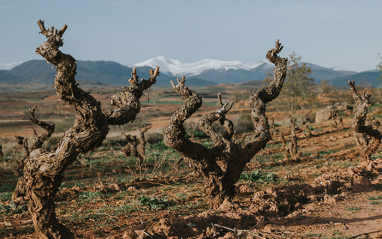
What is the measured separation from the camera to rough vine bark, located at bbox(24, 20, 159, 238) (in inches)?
166

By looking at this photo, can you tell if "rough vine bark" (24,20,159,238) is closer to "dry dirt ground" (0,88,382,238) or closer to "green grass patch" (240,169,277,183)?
"dry dirt ground" (0,88,382,238)

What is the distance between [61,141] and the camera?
461 centimetres

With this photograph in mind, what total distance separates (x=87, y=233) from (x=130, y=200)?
2.34m

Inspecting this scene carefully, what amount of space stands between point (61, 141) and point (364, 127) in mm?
7931

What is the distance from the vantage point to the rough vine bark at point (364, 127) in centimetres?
934

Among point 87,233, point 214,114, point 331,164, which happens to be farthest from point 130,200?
point 331,164

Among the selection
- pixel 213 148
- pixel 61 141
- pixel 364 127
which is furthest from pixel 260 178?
pixel 61 141

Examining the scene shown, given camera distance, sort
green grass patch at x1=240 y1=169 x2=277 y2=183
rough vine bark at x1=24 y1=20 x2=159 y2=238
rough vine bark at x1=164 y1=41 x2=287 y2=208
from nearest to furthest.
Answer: rough vine bark at x1=24 y1=20 x2=159 y2=238 < rough vine bark at x1=164 y1=41 x2=287 y2=208 < green grass patch at x1=240 y1=169 x2=277 y2=183

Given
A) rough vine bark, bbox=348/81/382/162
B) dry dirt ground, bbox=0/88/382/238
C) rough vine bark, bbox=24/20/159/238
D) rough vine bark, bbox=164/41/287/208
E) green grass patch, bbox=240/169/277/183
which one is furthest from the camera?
green grass patch, bbox=240/169/277/183

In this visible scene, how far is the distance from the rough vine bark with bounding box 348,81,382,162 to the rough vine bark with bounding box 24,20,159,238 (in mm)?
6937

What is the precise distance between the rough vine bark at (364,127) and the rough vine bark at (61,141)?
22.8ft

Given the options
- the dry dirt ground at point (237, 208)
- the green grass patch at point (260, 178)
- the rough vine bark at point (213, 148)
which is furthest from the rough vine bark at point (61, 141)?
the green grass patch at point (260, 178)

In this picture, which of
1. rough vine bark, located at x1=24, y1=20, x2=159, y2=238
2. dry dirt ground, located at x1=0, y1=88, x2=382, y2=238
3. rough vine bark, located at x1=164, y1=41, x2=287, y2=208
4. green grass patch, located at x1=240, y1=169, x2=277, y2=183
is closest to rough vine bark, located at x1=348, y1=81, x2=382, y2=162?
dry dirt ground, located at x1=0, y1=88, x2=382, y2=238

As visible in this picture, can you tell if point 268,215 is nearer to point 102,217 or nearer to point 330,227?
point 330,227
